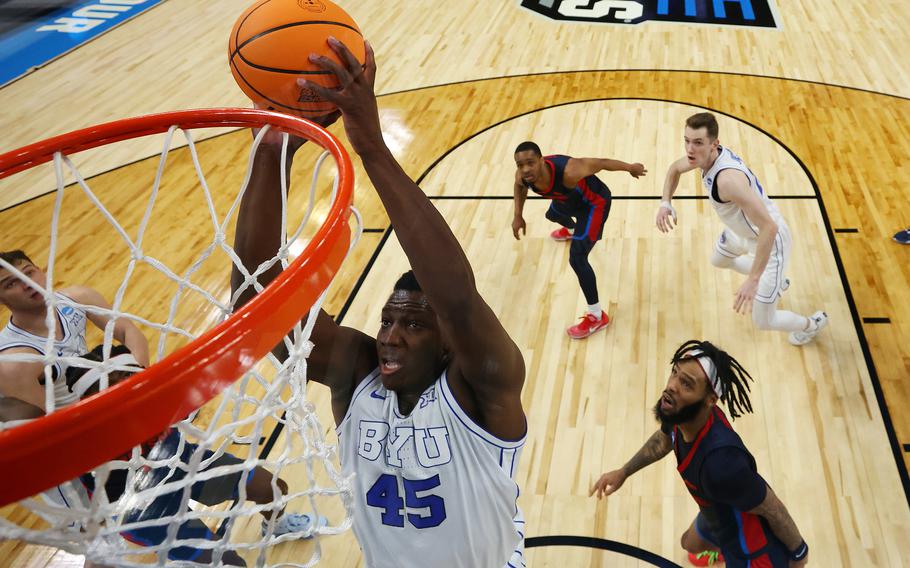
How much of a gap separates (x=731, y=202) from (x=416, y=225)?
300 centimetres

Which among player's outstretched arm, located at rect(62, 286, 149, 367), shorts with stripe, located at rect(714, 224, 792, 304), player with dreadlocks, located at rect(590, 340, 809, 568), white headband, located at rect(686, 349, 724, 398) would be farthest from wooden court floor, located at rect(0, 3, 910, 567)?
player's outstretched arm, located at rect(62, 286, 149, 367)

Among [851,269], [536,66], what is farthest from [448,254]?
[536,66]

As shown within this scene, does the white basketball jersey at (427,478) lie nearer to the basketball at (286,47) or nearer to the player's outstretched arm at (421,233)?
the player's outstretched arm at (421,233)

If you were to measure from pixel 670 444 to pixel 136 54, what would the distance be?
26.3ft

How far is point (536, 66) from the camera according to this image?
25.8 feet

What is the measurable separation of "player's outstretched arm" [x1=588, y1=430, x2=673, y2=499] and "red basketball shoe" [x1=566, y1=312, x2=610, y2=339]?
1426 mm

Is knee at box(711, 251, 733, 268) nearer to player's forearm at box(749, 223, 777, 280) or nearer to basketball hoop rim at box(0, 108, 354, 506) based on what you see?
player's forearm at box(749, 223, 777, 280)

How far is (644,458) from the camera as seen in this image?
116 inches

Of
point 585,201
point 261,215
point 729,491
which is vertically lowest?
point 585,201

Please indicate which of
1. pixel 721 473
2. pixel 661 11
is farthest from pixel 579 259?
pixel 661 11

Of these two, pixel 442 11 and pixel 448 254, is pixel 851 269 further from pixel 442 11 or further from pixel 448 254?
pixel 442 11

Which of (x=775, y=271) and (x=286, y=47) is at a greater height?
(x=286, y=47)

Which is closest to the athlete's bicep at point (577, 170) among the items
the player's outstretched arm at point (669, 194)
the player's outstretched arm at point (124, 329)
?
the player's outstretched arm at point (669, 194)

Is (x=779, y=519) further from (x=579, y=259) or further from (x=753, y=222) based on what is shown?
(x=579, y=259)
